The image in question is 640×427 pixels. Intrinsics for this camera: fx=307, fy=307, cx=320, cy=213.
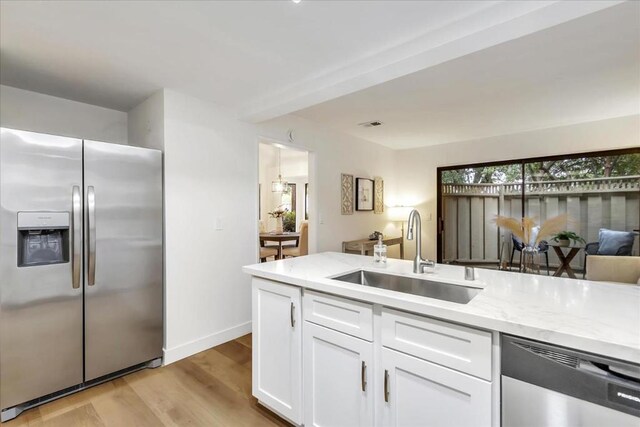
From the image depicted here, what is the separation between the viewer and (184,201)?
2727 millimetres

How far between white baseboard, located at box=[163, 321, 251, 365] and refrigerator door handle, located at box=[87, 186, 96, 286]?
0.89m

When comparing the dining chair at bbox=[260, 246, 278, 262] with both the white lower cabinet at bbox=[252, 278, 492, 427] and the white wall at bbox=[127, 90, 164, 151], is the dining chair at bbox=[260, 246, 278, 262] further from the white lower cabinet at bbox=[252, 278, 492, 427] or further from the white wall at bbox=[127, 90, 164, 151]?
Answer: the white lower cabinet at bbox=[252, 278, 492, 427]

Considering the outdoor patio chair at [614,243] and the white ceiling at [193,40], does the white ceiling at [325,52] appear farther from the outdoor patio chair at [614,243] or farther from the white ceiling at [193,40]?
the outdoor patio chair at [614,243]

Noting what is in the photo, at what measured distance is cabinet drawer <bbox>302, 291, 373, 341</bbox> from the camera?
1406mm

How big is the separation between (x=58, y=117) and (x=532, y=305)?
3.72 metres

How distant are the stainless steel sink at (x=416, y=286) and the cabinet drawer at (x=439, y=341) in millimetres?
416

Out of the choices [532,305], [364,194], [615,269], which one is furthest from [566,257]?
[532,305]

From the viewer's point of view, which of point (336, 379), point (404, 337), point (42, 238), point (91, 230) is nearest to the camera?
point (404, 337)

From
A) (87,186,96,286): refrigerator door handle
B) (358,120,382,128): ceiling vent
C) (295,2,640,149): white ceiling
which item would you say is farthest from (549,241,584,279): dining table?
(87,186,96,286): refrigerator door handle

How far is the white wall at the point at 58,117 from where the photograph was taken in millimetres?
2508

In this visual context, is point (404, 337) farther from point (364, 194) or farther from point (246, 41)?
point (364, 194)

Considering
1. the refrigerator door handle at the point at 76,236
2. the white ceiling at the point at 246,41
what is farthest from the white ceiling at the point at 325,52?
the refrigerator door handle at the point at 76,236

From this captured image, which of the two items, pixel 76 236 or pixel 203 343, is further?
pixel 203 343

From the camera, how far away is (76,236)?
211cm
